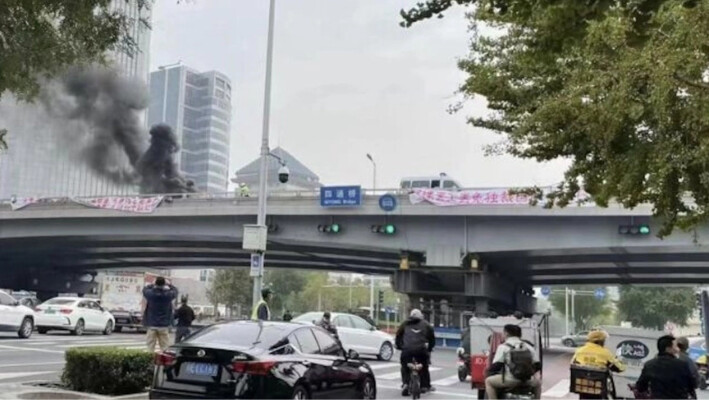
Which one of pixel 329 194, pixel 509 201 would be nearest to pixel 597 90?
pixel 509 201

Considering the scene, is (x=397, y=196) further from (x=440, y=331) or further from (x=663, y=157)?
(x=663, y=157)

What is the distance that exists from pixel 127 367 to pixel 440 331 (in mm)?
25322

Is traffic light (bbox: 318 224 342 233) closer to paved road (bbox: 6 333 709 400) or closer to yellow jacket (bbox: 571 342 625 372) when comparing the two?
paved road (bbox: 6 333 709 400)

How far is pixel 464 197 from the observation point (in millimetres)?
31031

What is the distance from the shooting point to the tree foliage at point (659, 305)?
70.3 metres

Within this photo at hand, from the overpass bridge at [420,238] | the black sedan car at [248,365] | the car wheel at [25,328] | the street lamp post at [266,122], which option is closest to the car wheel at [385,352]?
the street lamp post at [266,122]

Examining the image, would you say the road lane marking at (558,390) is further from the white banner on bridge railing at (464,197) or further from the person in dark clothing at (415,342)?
the white banner on bridge railing at (464,197)

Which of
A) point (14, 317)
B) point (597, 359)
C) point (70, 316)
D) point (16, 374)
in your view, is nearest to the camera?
point (597, 359)

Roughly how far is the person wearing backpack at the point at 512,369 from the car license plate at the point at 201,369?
324cm

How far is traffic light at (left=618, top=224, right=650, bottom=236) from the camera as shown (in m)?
28.5

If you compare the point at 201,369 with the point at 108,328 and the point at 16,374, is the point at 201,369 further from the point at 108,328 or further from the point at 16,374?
the point at 108,328

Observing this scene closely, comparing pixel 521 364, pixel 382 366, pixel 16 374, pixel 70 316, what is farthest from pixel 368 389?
pixel 70 316

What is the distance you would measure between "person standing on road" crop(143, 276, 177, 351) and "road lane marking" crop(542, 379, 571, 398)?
7.72 metres

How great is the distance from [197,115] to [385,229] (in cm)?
4751
